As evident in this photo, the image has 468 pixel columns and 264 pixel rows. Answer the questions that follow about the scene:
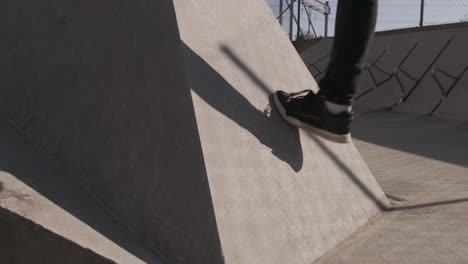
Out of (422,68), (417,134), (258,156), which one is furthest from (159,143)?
(422,68)

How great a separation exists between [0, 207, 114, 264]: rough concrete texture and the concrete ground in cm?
67

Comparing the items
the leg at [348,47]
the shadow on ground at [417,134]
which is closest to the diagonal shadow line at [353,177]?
Answer: the leg at [348,47]

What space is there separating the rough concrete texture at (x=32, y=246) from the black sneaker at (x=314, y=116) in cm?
76

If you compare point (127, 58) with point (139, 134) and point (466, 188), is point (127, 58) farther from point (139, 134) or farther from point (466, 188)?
point (466, 188)

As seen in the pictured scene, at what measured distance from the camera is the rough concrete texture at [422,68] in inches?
221

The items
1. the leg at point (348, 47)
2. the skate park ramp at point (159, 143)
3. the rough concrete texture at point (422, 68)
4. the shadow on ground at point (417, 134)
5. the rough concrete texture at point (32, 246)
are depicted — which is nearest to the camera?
the rough concrete texture at point (32, 246)

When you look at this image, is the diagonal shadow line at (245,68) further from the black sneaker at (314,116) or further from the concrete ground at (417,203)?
the concrete ground at (417,203)

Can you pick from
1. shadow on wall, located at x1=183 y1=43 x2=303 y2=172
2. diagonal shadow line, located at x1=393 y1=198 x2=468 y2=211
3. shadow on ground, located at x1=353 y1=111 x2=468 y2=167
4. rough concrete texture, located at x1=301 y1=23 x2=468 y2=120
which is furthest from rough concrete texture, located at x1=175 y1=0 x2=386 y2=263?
rough concrete texture, located at x1=301 y1=23 x2=468 y2=120

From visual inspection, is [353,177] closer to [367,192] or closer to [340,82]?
[367,192]

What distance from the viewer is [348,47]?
4.34 ft

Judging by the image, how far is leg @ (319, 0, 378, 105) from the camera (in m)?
1.30

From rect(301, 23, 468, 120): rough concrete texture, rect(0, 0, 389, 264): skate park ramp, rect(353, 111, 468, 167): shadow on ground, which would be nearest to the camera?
rect(0, 0, 389, 264): skate park ramp

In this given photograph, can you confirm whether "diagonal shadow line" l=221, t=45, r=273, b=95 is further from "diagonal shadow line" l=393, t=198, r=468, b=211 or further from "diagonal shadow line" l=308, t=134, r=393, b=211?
"diagonal shadow line" l=393, t=198, r=468, b=211

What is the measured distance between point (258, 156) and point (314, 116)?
239 mm
